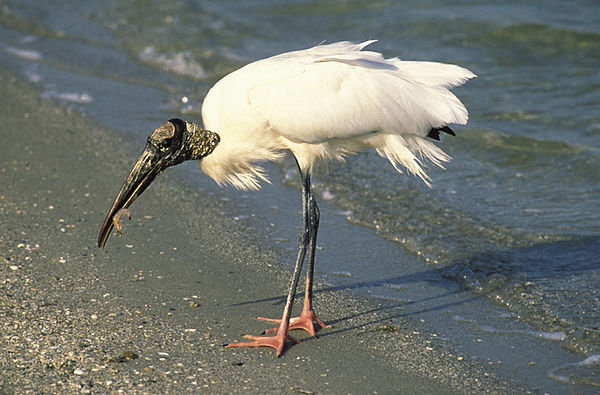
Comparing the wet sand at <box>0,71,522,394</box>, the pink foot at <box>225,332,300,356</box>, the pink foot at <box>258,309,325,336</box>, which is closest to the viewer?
the wet sand at <box>0,71,522,394</box>

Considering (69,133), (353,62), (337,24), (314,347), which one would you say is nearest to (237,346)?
→ (314,347)

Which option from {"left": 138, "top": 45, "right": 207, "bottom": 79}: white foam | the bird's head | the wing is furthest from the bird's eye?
{"left": 138, "top": 45, "right": 207, "bottom": 79}: white foam

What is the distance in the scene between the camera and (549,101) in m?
9.36

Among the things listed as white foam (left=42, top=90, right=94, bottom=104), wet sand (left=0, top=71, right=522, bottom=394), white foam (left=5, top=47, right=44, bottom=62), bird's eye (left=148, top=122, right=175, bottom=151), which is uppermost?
bird's eye (left=148, top=122, right=175, bottom=151)

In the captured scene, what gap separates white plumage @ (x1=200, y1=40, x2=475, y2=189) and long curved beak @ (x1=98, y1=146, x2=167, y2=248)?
15.6 inches

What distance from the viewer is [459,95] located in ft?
31.4

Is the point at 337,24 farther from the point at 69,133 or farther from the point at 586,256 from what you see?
the point at 586,256

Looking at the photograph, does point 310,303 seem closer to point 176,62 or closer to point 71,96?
point 71,96

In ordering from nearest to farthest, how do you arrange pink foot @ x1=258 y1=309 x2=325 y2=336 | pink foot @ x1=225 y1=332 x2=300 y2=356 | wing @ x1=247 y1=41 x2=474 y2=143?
pink foot @ x1=225 y1=332 x2=300 y2=356, wing @ x1=247 y1=41 x2=474 y2=143, pink foot @ x1=258 y1=309 x2=325 y2=336

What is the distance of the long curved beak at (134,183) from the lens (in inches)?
177

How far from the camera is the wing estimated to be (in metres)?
4.47

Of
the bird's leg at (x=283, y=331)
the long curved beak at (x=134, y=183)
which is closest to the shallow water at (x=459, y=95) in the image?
the bird's leg at (x=283, y=331)

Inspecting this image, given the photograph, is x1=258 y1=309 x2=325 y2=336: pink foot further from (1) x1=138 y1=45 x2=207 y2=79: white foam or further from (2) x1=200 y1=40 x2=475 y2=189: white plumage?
(1) x1=138 y1=45 x2=207 y2=79: white foam

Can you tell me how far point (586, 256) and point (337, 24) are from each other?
26.0ft
